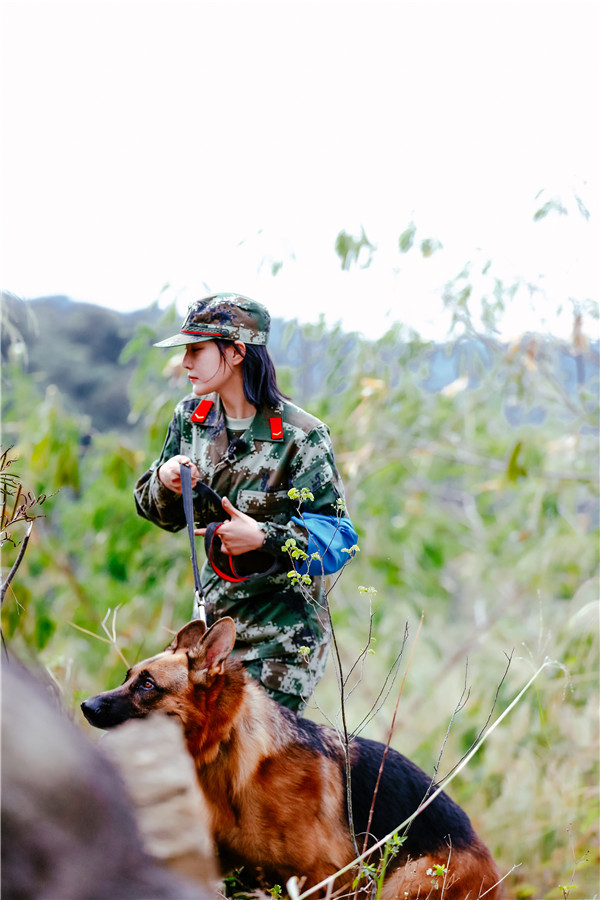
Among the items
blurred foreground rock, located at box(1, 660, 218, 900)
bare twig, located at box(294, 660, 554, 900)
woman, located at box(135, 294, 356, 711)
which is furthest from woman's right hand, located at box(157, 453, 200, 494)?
bare twig, located at box(294, 660, 554, 900)

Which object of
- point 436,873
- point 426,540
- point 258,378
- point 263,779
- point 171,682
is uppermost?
point 258,378

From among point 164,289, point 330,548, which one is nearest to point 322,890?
point 330,548

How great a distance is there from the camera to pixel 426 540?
27.3 ft

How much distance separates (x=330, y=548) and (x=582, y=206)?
4.57m

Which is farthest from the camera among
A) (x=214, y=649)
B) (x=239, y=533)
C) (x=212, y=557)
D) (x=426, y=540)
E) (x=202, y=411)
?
(x=426, y=540)

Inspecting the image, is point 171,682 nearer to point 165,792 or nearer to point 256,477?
point 165,792

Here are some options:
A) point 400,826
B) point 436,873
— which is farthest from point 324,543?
point 436,873

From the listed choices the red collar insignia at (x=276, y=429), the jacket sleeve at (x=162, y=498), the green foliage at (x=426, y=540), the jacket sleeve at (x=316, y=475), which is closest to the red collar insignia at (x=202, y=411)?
the jacket sleeve at (x=162, y=498)

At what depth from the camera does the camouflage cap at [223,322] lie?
2459mm

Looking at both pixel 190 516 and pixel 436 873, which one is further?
pixel 190 516

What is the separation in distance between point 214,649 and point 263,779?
402mm

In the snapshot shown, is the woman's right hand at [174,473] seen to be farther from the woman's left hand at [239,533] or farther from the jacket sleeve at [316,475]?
the jacket sleeve at [316,475]

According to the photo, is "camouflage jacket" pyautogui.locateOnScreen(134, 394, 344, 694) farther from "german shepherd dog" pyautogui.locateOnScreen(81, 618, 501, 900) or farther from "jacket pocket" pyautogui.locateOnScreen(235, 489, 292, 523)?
"german shepherd dog" pyautogui.locateOnScreen(81, 618, 501, 900)

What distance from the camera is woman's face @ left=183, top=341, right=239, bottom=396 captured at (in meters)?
2.48
